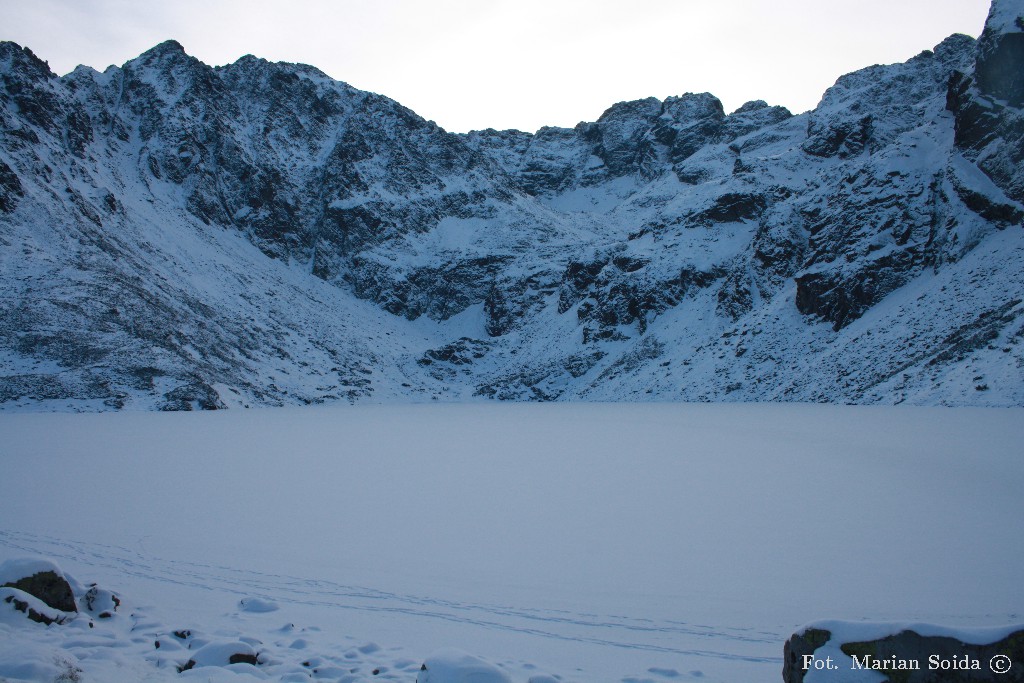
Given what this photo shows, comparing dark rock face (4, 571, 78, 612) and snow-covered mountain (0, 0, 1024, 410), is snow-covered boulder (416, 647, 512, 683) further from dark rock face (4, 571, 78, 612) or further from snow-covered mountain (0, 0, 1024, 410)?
snow-covered mountain (0, 0, 1024, 410)

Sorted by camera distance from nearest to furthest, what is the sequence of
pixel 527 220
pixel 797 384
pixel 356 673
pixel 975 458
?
pixel 356 673
pixel 975 458
pixel 797 384
pixel 527 220

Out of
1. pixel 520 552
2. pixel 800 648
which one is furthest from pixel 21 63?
pixel 800 648

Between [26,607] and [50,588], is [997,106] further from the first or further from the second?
[26,607]

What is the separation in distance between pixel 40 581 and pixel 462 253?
112198 millimetres

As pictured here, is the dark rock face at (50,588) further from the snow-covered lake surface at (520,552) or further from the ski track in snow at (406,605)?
the ski track in snow at (406,605)

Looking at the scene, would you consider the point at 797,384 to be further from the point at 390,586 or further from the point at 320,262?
the point at 320,262

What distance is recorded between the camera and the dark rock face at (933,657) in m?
4.52

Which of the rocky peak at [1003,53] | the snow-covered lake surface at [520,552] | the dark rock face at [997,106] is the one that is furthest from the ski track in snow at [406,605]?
the rocky peak at [1003,53]

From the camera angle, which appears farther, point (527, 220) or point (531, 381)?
point (527, 220)

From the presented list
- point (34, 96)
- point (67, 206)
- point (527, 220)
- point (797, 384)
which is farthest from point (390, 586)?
point (527, 220)

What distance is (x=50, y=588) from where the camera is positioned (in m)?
7.24

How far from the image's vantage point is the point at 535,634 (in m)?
6.88

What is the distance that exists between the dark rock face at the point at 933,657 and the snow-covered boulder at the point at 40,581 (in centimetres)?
852

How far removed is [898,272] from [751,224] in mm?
29042
